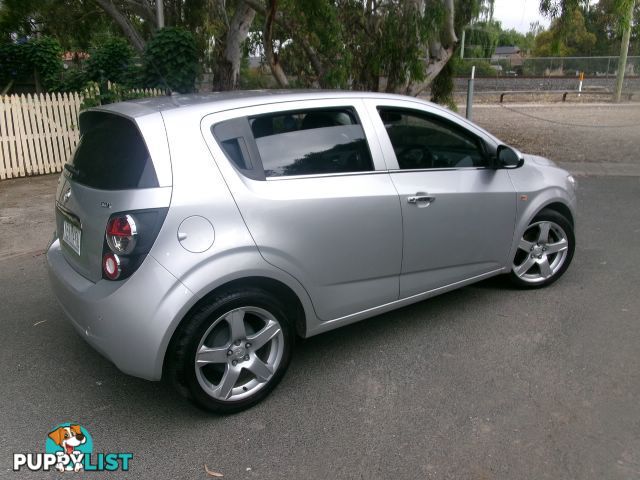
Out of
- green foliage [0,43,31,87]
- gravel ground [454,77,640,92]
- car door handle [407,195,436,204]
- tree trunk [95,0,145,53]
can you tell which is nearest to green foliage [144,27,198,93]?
green foliage [0,43,31,87]

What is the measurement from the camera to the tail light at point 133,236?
2.81m

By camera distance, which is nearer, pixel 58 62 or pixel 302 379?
pixel 302 379

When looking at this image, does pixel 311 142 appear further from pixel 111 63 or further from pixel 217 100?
pixel 111 63

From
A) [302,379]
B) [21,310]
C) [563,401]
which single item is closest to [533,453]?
[563,401]

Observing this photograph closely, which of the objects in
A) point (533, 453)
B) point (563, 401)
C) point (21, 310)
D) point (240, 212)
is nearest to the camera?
point (533, 453)

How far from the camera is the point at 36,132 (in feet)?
32.6

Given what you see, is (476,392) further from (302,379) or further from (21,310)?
(21,310)

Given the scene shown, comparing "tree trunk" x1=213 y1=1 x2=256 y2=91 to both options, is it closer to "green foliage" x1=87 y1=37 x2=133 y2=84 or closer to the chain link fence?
"green foliage" x1=87 y1=37 x2=133 y2=84

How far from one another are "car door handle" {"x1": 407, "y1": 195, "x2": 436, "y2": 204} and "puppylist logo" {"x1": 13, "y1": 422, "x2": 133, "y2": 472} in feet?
7.26

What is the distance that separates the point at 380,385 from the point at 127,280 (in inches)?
64.1

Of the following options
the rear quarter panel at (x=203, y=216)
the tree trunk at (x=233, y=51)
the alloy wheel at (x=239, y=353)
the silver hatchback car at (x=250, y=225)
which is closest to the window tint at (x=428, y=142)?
the silver hatchback car at (x=250, y=225)

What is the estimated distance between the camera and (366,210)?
3496 millimetres

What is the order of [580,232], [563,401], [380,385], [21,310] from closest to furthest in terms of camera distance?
[563,401]
[380,385]
[21,310]
[580,232]

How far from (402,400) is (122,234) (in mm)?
1817
